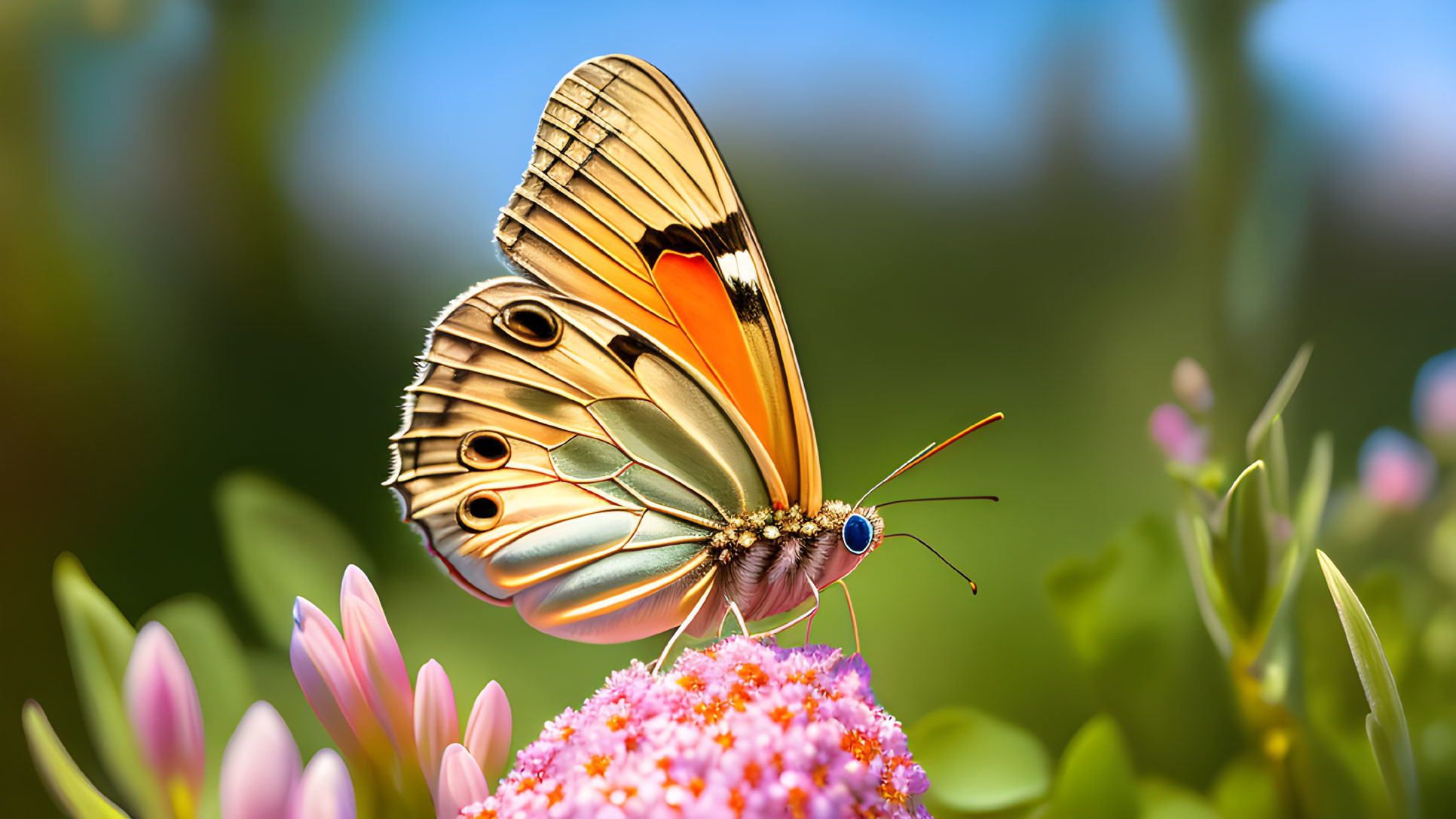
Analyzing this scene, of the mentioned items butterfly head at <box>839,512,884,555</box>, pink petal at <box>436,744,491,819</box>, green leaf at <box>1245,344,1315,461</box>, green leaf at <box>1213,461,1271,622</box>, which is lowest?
green leaf at <box>1213,461,1271,622</box>

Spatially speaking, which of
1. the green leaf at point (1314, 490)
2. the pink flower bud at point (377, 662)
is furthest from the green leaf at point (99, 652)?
the green leaf at point (1314, 490)

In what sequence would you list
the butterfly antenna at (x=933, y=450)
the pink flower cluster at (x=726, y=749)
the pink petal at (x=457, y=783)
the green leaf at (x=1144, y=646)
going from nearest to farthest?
1. the pink flower cluster at (x=726, y=749)
2. the pink petal at (x=457, y=783)
3. the butterfly antenna at (x=933, y=450)
4. the green leaf at (x=1144, y=646)

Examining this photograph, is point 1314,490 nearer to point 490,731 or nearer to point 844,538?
point 844,538

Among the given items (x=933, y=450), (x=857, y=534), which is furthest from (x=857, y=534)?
(x=933, y=450)

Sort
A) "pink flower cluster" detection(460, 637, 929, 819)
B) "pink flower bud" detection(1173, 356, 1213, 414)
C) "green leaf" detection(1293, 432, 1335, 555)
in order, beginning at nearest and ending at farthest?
"pink flower cluster" detection(460, 637, 929, 819), "green leaf" detection(1293, 432, 1335, 555), "pink flower bud" detection(1173, 356, 1213, 414)

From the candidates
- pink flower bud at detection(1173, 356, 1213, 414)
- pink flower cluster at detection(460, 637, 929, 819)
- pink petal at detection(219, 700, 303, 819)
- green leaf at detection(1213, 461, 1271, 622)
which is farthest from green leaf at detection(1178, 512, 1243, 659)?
pink petal at detection(219, 700, 303, 819)

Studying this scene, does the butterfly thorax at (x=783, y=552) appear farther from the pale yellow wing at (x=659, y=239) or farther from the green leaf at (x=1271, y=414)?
the green leaf at (x=1271, y=414)

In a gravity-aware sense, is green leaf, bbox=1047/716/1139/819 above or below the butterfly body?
below

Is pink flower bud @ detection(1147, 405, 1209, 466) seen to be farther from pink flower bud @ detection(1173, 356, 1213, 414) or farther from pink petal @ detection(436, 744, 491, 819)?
pink petal @ detection(436, 744, 491, 819)
